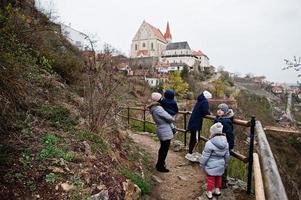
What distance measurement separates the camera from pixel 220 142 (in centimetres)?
388

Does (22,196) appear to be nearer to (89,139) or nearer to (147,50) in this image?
(89,139)

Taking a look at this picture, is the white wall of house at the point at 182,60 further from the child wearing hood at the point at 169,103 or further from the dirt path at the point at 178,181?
the child wearing hood at the point at 169,103

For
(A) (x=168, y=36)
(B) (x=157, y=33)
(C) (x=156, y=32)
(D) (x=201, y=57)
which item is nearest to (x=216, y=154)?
(C) (x=156, y=32)

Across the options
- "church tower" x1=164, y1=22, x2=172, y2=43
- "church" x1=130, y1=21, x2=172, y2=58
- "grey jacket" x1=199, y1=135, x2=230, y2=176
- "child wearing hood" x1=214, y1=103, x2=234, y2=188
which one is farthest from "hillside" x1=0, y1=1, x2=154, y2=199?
"church tower" x1=164, y1=22, x2=172, y2=43

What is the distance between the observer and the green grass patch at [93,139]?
171 inches

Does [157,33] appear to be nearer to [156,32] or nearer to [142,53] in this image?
[156,32]

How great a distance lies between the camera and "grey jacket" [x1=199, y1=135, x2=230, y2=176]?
3881 millimetres

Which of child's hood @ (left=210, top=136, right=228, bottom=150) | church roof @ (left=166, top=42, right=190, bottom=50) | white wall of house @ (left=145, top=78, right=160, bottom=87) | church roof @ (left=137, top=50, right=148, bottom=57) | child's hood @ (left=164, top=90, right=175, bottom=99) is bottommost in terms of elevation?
child's hood @ (left=210, top=136, right=228, bottom=150)

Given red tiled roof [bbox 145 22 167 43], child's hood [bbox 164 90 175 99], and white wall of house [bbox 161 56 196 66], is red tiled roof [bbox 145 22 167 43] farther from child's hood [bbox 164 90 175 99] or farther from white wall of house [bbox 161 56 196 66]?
child's hood [bbox 164 90 175 99]

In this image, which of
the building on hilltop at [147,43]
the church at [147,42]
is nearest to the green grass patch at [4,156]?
the building on hilltop at [147,43]

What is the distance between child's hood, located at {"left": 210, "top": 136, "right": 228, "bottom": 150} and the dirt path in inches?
46.2

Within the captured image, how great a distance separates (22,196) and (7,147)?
30.4 inches

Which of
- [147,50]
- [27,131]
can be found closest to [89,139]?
[27,131]

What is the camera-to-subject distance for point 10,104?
3557mm
